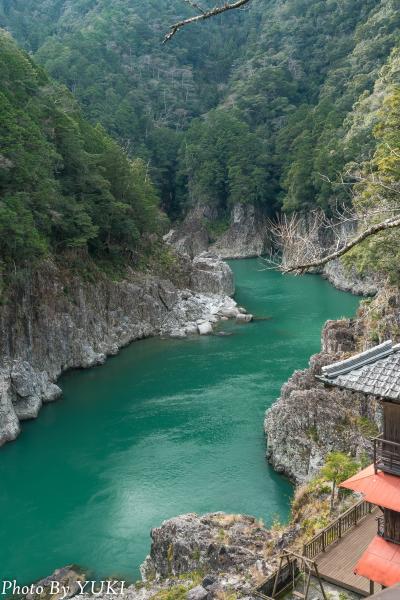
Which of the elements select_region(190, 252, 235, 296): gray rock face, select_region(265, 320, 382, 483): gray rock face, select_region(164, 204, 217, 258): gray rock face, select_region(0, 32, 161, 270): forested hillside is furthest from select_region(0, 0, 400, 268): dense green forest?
select_region(265, 320, 382, 483): gray rock face

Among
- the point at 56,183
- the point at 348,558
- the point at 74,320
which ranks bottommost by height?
the point at 348,558

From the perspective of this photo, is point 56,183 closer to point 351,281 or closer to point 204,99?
point 351,281

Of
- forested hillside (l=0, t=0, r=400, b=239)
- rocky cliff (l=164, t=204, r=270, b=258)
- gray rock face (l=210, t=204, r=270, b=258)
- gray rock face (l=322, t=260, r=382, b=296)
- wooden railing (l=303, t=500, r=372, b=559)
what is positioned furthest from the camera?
rocky cliff (l=164, t=204, r=270, b=258)

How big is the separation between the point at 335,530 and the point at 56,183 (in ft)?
91.8

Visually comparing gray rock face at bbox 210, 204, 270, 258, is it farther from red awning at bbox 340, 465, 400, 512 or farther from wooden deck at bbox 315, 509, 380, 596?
red awning at bbox 340, 465, 400, 512

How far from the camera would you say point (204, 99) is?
9838 cm

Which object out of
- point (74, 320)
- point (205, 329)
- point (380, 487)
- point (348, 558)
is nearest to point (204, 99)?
point (205, 329)

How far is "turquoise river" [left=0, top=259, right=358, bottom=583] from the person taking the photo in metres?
17.4

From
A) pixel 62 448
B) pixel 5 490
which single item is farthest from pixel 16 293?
pixel 5 490

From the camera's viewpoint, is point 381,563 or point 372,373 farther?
point 381,563

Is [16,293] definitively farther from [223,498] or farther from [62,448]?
[223,498]

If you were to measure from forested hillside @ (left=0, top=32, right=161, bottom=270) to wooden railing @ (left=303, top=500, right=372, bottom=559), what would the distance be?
812 inches

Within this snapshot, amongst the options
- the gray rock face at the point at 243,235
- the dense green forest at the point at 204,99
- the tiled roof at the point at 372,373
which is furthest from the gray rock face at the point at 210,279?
the tiled roof at the point at 372,373

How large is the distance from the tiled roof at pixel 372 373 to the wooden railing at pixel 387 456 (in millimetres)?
940
